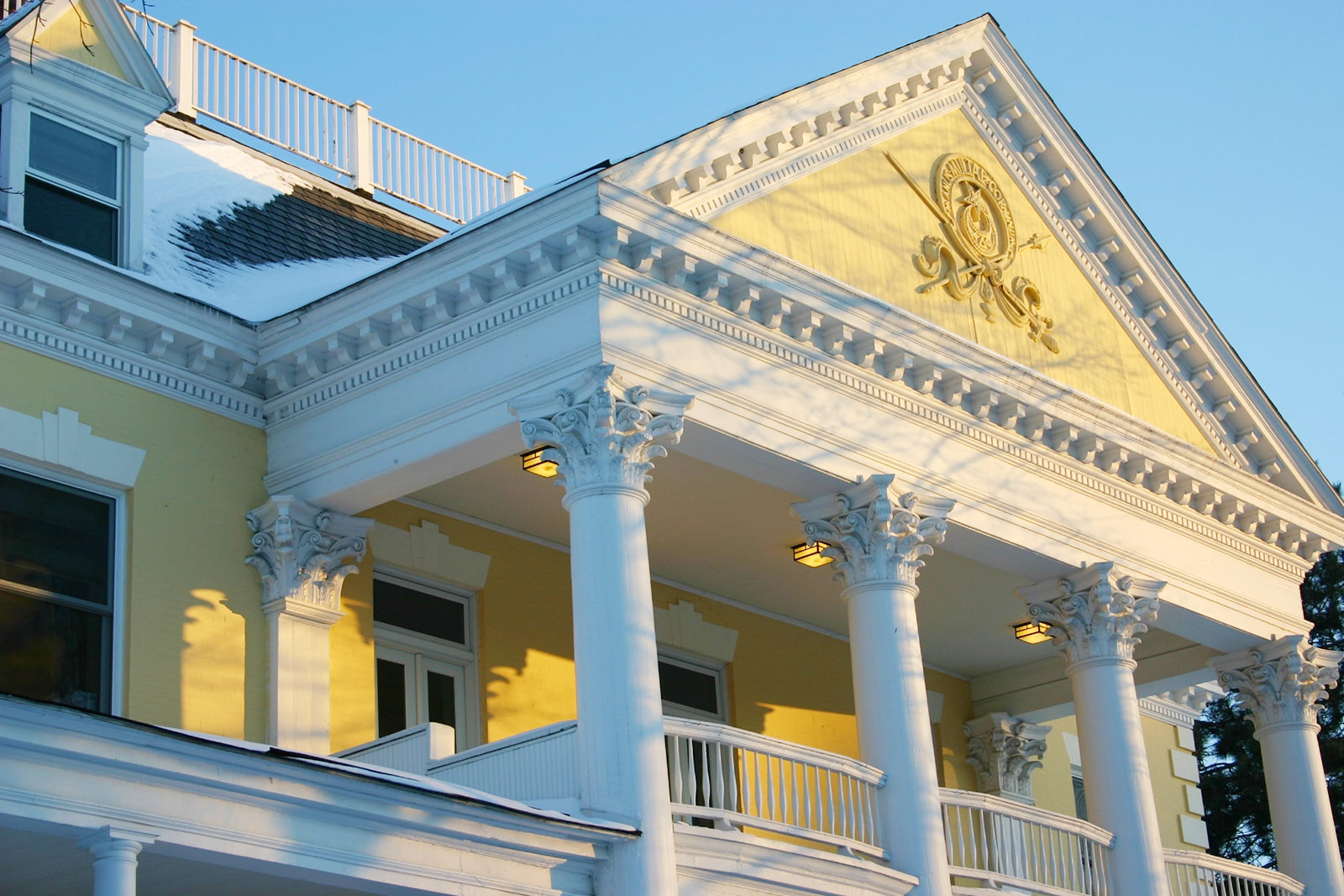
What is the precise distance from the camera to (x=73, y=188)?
16094 millimetres

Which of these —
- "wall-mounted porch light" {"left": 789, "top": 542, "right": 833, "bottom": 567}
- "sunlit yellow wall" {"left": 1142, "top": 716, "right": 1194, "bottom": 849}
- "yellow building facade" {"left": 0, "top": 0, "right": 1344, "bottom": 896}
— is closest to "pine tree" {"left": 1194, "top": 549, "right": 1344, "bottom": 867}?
"sunlit yellow wall" {"left": 1142, "top": 716, "right": 1194, "bottom": 849}

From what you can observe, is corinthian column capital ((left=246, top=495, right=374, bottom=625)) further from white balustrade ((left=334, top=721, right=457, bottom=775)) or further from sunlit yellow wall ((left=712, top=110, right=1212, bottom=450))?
sunlit yellow wall ((left=712, top=110, right=1212, bottom=450))

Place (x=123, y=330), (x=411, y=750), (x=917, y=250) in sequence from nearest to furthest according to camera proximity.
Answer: (x=411, y=750) → (x=123, y=330) → (x=917, y=250)

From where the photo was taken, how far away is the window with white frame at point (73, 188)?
1583 centimetres

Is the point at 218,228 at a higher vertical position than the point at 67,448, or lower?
higher

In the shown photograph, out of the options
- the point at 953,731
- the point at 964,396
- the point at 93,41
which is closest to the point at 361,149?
the point at 93,41

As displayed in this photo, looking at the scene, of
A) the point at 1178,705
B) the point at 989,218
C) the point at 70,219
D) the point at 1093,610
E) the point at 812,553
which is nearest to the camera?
the point at 70,219

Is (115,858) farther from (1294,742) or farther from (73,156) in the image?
(1294,742)

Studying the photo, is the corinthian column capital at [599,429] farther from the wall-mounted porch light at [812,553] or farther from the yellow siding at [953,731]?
the yellow siding at [953,731]

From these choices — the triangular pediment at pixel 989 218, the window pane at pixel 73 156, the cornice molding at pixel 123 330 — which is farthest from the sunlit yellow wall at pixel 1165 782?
the window pane at pixel 73 156

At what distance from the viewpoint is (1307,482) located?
21.6 metres

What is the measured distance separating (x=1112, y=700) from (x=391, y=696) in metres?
6.80

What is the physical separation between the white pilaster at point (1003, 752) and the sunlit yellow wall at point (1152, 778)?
2.87 ft

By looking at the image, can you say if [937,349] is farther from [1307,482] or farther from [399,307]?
[1307,482]
